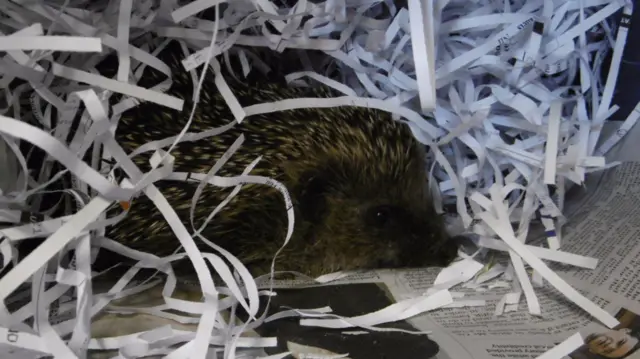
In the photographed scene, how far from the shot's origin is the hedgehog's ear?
1.78 m

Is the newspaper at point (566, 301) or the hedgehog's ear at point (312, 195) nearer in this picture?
the newspaper at point (566, 301)

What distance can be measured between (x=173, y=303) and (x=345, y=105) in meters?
0.68

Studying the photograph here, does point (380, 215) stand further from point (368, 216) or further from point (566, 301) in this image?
point (566, 301)

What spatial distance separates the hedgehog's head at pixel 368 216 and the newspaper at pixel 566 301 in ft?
0.23

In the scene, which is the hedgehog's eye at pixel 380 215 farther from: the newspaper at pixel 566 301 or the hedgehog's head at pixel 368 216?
the newspaper at pixel 566 301

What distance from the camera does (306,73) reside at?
6.26 ft

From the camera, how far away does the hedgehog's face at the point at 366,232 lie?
1824 mm

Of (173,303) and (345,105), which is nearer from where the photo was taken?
(173,303)

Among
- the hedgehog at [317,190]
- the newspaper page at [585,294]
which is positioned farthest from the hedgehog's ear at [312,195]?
the newspaper page at [585,294]

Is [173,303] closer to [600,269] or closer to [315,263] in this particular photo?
[315,263]

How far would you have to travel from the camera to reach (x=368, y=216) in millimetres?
1837

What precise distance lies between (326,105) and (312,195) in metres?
0.23

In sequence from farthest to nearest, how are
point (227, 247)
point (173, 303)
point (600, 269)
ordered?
point (227, 247) < point (600, 269) < point (173, 303)

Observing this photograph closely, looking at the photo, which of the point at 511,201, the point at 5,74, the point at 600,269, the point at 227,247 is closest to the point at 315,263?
the point at 227,247
